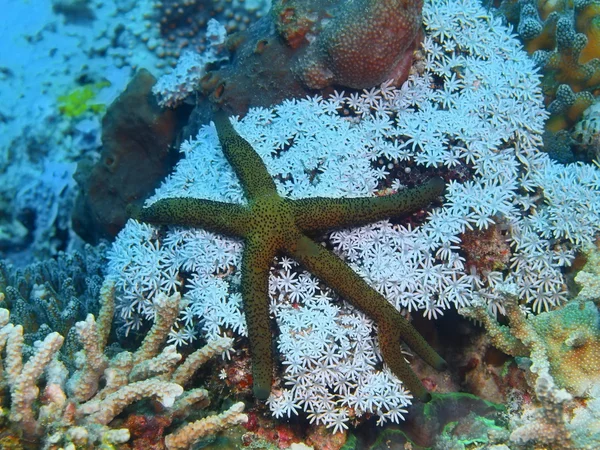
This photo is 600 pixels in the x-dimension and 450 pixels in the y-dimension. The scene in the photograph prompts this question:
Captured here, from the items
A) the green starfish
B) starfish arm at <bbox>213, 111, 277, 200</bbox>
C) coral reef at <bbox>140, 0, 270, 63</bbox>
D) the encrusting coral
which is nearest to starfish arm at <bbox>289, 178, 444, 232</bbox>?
the green starfish

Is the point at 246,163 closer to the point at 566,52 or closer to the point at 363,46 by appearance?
the point at 363,46

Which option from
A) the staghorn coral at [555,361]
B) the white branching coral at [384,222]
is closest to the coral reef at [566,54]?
the white branching coral at [384,222]

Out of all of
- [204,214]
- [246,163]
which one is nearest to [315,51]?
[246,163]

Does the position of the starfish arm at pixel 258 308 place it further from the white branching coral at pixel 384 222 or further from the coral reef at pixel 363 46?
the coral reef at pixel 363 46

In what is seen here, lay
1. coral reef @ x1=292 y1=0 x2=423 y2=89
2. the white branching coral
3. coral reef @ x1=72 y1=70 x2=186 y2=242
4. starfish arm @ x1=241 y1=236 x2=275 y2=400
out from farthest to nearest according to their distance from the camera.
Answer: coral reef @ x1=72 y1=70 x2=186 y2=242, coral reef @ x1=292 y1=0 x2=423 y2=89, the white branching coral, starfish arm @ x1=241 y1=236 x2=275 y2=400

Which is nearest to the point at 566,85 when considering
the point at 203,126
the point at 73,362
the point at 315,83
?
the point at 315,83

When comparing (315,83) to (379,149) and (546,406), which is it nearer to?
(379,149)

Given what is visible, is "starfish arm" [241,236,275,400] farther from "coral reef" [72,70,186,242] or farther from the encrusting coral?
"coral reef" [72,70,186,242]
